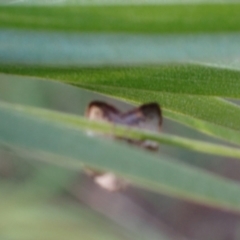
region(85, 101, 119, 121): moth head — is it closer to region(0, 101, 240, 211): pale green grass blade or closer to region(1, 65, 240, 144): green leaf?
region(1, 65, 240, 144): green leaf

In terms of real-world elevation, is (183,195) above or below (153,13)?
below

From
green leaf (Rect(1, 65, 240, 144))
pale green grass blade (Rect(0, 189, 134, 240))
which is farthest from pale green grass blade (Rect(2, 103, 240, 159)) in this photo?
pale green grass blade (Rect(0, 189, 134, 240))

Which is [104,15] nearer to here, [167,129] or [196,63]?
[196,63]

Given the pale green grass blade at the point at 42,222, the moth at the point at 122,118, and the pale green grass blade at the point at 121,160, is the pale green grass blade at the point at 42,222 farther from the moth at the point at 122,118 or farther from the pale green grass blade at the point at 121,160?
the pale green grass blade at the point at 121,160

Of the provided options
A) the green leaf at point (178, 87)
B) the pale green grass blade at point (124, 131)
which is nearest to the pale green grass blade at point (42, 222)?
the green leaf at point (178, 87)

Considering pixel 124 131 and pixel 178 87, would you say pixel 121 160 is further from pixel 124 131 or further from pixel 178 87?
pixel 178 87

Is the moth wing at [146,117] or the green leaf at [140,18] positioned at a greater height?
the green leaf at [140,18]

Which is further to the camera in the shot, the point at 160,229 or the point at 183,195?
the point at 160,229

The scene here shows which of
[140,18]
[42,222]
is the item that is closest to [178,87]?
[140,18]

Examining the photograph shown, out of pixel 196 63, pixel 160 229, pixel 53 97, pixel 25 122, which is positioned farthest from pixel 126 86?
pixel 160 229
